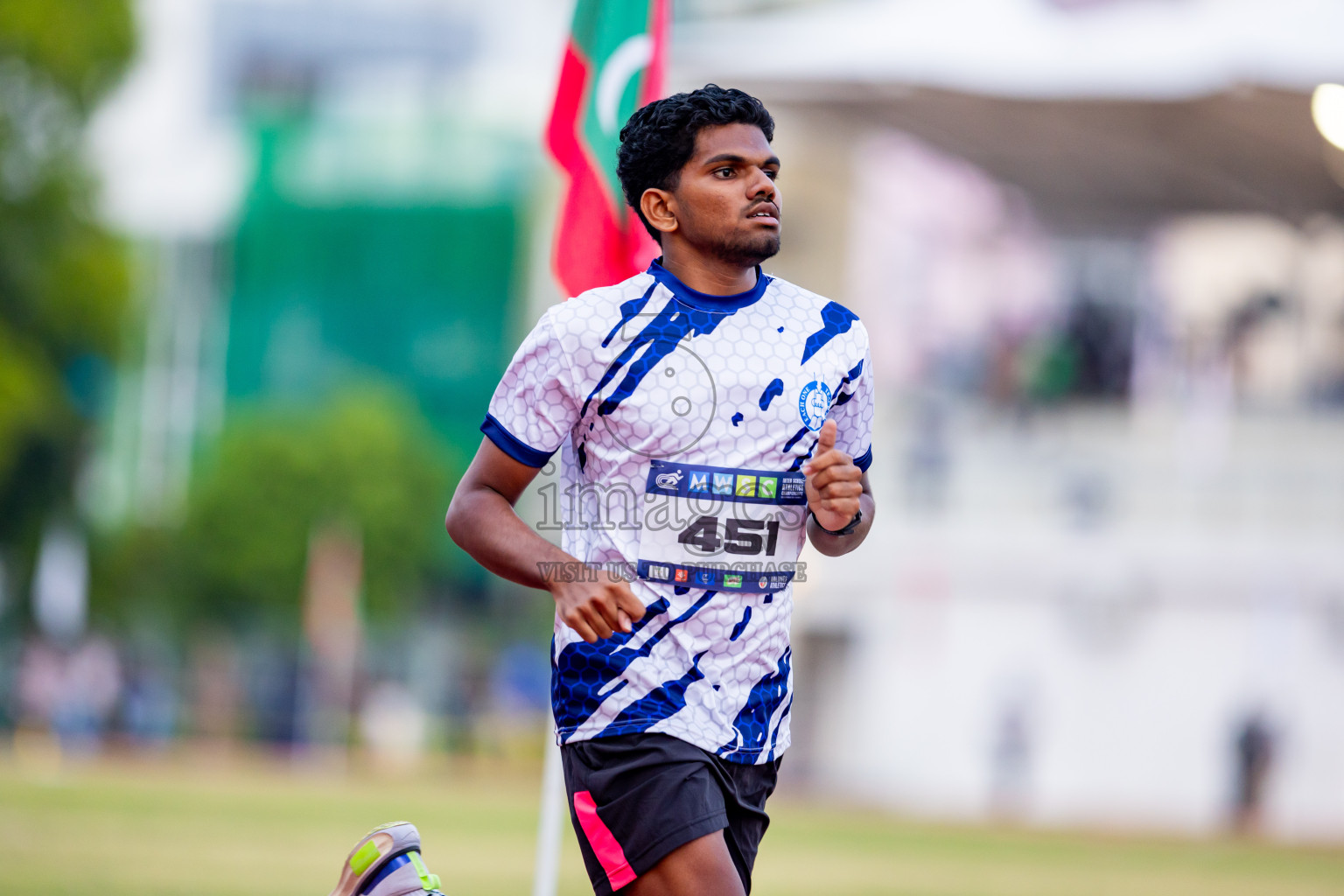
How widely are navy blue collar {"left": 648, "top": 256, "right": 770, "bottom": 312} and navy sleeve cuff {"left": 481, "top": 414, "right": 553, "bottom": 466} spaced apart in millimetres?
445

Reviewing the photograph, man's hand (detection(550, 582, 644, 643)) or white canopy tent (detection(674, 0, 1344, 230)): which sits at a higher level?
white canopy tent (detection(674, 0, 1344, 230))

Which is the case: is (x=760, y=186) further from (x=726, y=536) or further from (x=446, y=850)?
(x=446, y=850)

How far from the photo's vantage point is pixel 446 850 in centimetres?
1641

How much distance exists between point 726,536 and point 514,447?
0.49 m

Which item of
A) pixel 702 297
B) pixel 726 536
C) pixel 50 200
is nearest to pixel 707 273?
pixel 702 297

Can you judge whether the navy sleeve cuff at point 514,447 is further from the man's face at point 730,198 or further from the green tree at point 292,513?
the green tree at point 292,513

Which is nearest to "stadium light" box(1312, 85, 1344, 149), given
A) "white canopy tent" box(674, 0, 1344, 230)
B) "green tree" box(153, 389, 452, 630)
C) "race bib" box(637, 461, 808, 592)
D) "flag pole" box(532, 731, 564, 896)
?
"white canopy tent" box(674, 0, 1344, 230)

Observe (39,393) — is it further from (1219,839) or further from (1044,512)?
(1219,839)

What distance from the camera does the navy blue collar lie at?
424cm

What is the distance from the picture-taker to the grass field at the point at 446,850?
13133 mm

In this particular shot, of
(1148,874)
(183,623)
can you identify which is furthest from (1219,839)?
(183,623)

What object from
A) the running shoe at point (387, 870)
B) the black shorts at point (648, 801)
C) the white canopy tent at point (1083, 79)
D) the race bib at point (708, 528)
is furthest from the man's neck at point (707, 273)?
the white canopy tent at point (1083, 79)

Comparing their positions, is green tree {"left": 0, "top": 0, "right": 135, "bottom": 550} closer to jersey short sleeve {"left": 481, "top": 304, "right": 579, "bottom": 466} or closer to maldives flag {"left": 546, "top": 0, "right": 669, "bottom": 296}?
maldives flag {"left": 546, "top": 0, "right": 669, "bottom": 296}

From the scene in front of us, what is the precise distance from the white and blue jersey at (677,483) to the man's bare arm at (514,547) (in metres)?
0.07
